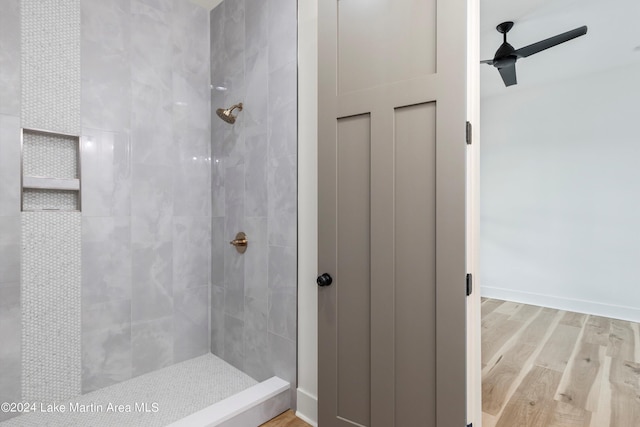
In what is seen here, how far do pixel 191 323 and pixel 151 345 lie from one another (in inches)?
11.5

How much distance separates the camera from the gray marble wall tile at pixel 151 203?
2092 mm

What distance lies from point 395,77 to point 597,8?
8.02 ft

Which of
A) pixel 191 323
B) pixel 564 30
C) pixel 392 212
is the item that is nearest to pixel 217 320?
pixel 191 323

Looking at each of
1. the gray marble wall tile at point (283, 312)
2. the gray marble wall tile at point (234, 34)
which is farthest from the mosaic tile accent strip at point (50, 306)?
the gray marble wall tile at point (234, 34)

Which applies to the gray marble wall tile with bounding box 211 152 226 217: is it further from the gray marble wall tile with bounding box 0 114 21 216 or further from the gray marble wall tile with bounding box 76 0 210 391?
the gray marble wall tile with bounding box 0 114 21 216

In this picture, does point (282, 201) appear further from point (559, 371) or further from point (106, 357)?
point (559, 371)

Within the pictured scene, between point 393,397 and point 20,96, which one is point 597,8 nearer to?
point 393,397

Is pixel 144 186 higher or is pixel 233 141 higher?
pixel 233 141

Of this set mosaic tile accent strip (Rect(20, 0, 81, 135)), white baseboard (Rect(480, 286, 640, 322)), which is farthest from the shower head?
white baseboard (Rect(480, 286, 640, 322))

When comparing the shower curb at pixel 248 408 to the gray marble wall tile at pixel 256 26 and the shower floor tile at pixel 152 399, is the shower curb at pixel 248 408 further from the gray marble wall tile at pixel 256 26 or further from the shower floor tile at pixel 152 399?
the gray marble wall tile at pixel 256 26

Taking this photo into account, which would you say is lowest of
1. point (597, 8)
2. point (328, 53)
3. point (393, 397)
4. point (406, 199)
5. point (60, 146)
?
point (393, 397)

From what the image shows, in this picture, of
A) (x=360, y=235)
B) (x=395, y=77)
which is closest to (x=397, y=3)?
(x=395, y=77)

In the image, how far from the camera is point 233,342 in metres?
2.24

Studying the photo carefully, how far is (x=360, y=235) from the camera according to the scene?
1.38m
